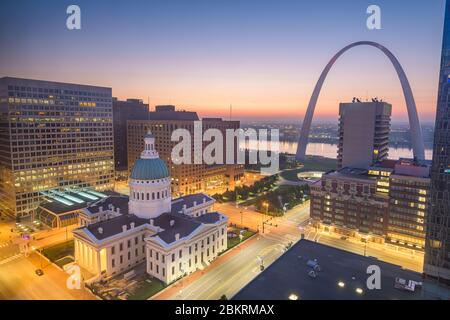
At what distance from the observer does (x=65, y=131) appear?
87062 mm

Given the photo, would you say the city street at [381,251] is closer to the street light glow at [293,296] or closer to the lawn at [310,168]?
the street light glow at [293,296]

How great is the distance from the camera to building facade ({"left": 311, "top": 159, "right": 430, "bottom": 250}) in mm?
56906

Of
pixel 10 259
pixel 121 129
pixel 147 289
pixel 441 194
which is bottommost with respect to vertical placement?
pixel 147 289

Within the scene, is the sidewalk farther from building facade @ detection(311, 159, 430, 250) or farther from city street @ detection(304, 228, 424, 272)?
building facade @ detection(311, 159, 430, 250)

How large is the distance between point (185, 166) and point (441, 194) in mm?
77892

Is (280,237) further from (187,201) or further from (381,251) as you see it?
(187,201)

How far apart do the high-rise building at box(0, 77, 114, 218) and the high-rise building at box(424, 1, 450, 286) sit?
93.0 metres

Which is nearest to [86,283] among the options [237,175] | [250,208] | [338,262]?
[338,262]

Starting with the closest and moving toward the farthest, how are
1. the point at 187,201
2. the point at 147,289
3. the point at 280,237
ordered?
the point at 147,289 < the point at 280,237 < the point at 187,201

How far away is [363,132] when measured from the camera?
86062 mm

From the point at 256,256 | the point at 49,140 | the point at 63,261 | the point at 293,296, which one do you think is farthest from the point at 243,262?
the point at 49,140

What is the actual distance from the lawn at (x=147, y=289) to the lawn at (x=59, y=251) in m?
19.2

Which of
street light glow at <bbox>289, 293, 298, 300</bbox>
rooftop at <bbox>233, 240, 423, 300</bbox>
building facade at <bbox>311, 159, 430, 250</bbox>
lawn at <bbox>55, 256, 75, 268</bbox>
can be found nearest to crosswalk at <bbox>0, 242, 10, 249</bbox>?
lawn at <bbox>55, 256, 75, 268</bbox>
